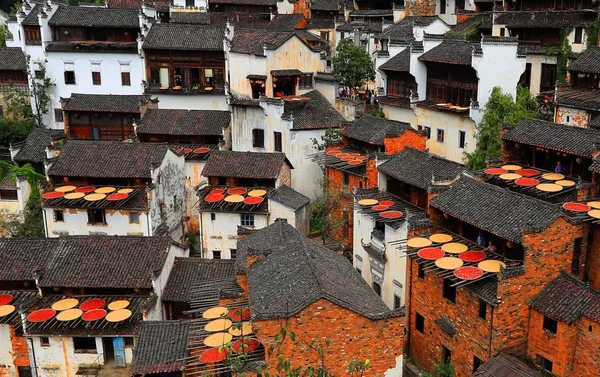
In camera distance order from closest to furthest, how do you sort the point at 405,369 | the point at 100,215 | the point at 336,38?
the point at 405,369, the point at 100,215, the point at 336,38

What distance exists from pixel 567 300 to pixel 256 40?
38.7m

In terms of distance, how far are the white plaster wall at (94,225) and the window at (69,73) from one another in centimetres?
2552

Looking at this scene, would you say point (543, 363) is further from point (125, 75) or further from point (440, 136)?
point (125, 75)

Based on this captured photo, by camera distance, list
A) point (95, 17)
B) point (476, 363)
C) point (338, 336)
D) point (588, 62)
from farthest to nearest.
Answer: point (95, 17) → point (588, 62) → point (476, 363) → point (338, 336)

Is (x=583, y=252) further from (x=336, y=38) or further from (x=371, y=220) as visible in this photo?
(x=336, y=38)

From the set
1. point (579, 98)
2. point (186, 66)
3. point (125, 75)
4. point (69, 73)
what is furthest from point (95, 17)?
point (579, 98)

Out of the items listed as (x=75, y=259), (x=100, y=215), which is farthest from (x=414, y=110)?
(x=75, y=259)

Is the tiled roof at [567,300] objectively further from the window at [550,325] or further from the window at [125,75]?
the window at [125,75]

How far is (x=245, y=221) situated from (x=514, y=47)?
23.1 metres

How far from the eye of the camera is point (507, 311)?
27.5m

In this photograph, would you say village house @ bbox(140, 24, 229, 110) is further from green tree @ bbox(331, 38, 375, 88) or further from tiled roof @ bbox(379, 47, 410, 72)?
tiled roof @ bbox(379, 47, 410, 72)

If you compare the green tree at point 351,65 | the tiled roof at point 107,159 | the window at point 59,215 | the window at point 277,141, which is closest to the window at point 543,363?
the tiled roof at point 107,159

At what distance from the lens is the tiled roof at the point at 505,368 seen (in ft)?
87.6

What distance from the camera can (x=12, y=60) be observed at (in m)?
67.9
